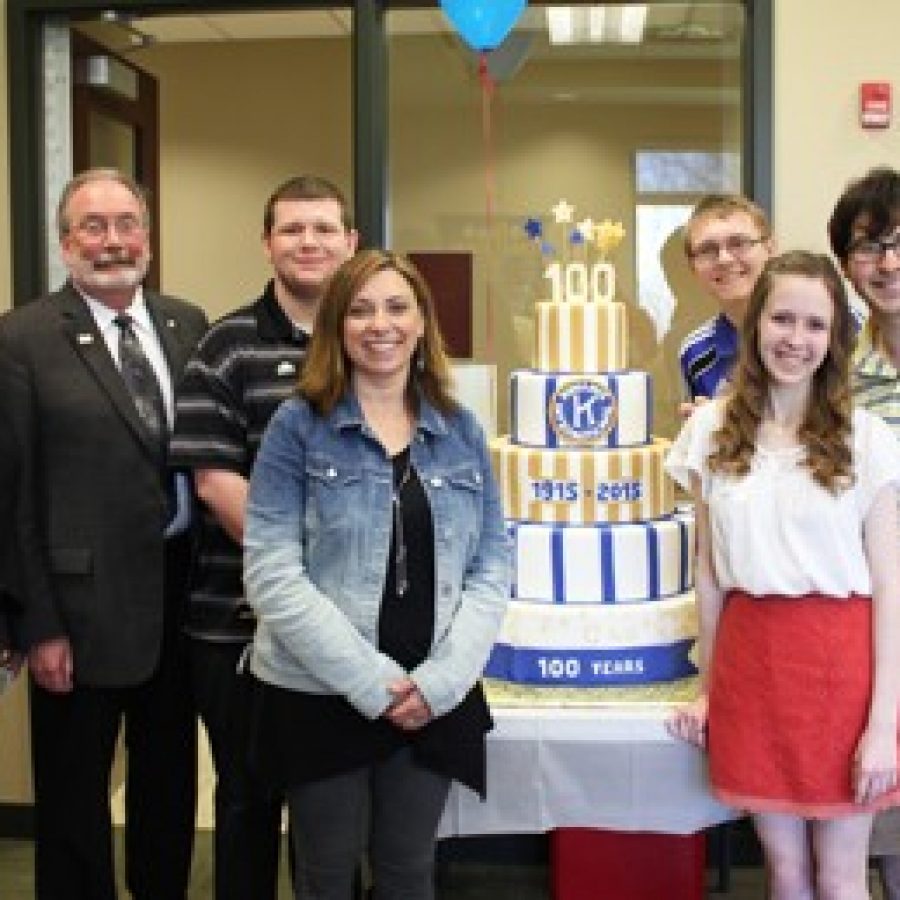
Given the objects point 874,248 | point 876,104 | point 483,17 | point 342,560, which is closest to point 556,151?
point 483,17

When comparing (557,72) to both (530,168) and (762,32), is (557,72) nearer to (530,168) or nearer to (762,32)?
(530,168)

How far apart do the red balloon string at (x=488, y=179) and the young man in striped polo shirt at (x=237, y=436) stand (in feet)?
4.27

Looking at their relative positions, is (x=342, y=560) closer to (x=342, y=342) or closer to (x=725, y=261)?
(x=342, y=342)

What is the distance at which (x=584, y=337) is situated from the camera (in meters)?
2.43

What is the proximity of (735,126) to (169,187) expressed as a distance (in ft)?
11.9

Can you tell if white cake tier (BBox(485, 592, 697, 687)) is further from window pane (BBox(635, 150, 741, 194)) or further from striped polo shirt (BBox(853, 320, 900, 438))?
window pane (BBox(635, 150, 741, 194))

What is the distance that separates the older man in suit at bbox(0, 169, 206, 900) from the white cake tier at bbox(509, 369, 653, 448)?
68cm

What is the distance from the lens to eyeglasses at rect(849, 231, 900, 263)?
220cm

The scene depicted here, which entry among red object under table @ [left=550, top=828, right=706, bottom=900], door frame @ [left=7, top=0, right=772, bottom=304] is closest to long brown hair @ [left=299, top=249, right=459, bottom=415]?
red object under table @ [left=550, top=828, right=706, bottom=900]

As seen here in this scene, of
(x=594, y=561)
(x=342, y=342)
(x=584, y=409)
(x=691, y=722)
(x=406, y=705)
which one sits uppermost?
(x=342, y=342)

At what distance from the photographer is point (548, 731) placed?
221 centimetres

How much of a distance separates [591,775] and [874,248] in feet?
3.35

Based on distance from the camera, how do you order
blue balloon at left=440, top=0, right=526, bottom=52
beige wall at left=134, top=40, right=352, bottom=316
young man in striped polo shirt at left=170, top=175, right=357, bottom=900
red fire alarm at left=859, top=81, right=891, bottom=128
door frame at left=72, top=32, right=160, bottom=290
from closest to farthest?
1. young man in striped polo shirt at left=170, top=175, right=357, bottom=900
2. blue balloon at left=440, top=0, right=526, bottom=52
3. red fire alarm at left=859, top=81, right=891, bottom=128
4. door frame at left=72, top=32, right=160, bottom=290
5. beige wall at left=134, top=40, right=352, bottom=316

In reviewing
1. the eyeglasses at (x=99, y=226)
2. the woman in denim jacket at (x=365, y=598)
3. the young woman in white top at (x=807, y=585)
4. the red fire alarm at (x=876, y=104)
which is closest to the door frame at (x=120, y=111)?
the eyeglasses at (x=99, y=226)
